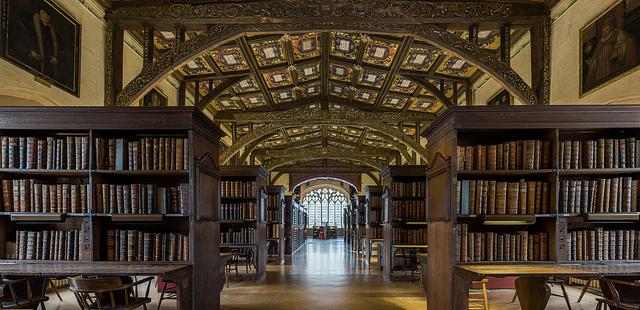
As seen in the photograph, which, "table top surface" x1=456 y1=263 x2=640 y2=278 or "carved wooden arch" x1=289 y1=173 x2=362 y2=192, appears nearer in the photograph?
"table top surface" x1=456 y1=263 x2=640 y2=278

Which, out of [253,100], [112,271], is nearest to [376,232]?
[253,100]

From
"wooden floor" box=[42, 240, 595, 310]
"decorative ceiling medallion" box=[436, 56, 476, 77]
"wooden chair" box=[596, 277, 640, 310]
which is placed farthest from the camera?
"decorative ceiling medallion" box=[436, 56, 476, 77]

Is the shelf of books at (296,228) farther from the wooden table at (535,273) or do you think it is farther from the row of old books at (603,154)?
the row of old books at (603,154)

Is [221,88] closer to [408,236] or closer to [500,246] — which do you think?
[408,236]

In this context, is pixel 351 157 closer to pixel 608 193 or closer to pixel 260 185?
pixel 260 185

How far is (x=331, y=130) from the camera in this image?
20594 mm

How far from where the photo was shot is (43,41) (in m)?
7.25

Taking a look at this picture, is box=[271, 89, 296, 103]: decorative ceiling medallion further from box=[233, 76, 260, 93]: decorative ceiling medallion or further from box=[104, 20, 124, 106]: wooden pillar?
box=[104, 20, 124, 106]: wooden pillar

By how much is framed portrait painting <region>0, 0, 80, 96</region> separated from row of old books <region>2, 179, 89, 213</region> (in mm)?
2265

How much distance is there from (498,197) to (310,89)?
35.5ft

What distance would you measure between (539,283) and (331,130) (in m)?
15.5

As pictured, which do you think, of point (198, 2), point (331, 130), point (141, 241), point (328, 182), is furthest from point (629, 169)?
point (328, 182)

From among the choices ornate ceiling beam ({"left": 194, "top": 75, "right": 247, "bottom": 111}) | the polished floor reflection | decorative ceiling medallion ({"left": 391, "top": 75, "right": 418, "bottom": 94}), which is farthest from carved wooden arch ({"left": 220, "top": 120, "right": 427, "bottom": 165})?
the polished floor reflection

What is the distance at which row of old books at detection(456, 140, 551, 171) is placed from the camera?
4992 millimetres
